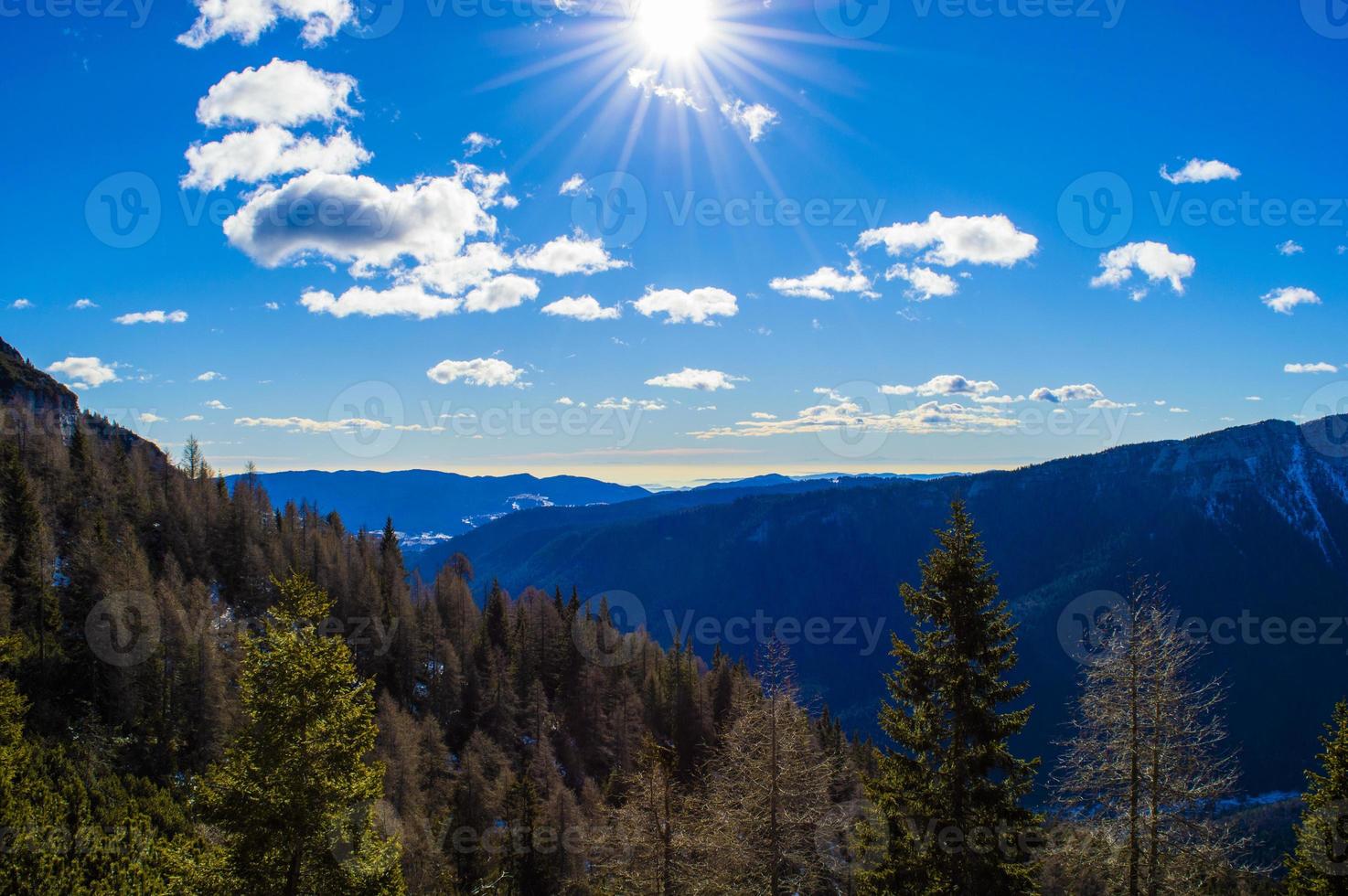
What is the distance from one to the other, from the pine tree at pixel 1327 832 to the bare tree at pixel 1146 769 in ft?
7.93

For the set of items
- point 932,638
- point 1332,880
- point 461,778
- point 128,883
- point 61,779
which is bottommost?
point 461,778

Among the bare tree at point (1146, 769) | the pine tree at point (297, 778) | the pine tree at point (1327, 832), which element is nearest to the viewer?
the pine tree at point (297, 778)

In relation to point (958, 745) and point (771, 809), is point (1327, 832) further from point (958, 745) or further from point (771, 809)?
point (771, 809)

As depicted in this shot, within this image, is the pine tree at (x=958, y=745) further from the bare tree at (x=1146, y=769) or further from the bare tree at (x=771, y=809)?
the bare tree at (x=771, y=809)

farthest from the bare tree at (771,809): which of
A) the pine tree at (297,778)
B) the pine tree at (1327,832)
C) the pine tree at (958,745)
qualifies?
the pine tree at (1327,832)

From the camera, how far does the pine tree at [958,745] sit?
637 inches

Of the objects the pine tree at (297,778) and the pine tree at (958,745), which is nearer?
the pine tree at (297,778)

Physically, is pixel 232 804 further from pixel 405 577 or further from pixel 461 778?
pixel 405 577

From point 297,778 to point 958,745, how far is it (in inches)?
589

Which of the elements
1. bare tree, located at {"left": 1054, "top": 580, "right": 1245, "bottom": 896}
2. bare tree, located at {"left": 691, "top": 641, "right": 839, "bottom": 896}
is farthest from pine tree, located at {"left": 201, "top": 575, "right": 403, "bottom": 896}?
bare tree, located at {"left": 1054, "top": 580, "right": 1245, "bottom": 896}

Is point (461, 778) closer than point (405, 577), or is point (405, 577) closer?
point (461, 778)

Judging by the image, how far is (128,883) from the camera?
66.1 feet

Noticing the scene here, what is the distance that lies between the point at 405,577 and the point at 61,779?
62.3m

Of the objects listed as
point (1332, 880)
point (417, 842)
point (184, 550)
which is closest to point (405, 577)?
point (184, 550)
